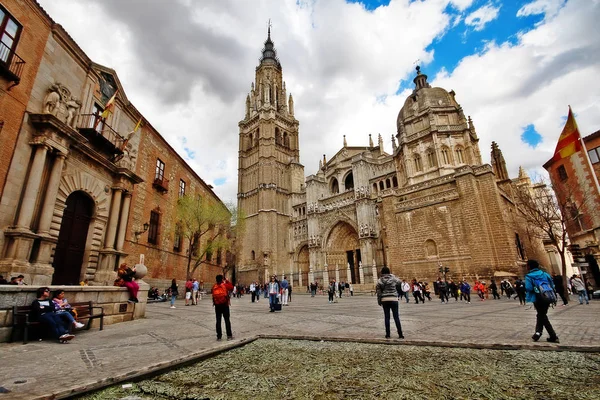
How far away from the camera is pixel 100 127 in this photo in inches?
460

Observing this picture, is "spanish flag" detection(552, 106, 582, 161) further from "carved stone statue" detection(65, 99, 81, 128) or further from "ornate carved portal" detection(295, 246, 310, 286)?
"ornate carved portal" detection(295, 246, 310, 286)

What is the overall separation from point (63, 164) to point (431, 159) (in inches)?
1064

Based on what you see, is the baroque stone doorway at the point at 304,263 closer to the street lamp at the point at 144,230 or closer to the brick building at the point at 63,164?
the street lamp at the point at 144,230

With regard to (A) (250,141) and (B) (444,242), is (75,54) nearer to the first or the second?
(B) (444,242)

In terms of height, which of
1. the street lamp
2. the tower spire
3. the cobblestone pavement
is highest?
the tower spire

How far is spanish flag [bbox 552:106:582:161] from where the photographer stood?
9.94 m

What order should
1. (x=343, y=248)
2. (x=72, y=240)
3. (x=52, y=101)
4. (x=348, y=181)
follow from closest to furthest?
(x=52, y=101), (x=72, y=240), (x=343, y=248), (x=348, y=181)

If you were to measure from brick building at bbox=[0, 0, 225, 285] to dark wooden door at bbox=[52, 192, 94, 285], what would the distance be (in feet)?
0.11

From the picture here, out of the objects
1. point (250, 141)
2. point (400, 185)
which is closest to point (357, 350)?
point (400, 185)

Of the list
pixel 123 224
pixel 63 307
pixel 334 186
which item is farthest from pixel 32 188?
pixel 334 186

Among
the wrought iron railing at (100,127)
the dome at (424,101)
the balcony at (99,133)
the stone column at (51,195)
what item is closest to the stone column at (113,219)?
the balcony at (99,133)

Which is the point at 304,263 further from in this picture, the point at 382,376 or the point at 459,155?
the point at 382,376

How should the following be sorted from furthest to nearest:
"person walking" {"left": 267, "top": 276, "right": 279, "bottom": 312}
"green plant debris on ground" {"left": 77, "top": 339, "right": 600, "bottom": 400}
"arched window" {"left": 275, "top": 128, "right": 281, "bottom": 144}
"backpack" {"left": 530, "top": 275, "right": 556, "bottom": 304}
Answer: "arched window" {"left": 275, "top": 128, "right": 281, "bottom": 144} → "person walking" {"left": 267, "top": 276, "right": 279, "bottom": 312} → "backpack" {"left": 530, "top": 275, "right": 556, "bottom": 304} → "green plant debris on ground" {"left": 77, "top": 339, "right": 600, "bottom": 400}

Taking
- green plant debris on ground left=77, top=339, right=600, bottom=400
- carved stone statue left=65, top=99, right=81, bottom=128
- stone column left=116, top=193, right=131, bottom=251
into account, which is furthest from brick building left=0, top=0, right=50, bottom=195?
green plant debris on ground left=77, top=339, right=600, bottom=400
